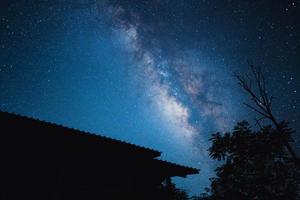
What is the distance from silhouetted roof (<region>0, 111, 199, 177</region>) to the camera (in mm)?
7458

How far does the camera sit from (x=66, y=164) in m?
8.51

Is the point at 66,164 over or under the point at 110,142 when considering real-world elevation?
under

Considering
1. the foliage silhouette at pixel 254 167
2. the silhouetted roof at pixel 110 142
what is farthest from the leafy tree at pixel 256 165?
the silhouetted roof at pixel 110 142

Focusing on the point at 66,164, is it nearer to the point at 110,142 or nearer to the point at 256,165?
the point at 110,142

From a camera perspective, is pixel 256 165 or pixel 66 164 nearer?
pixel 66 164

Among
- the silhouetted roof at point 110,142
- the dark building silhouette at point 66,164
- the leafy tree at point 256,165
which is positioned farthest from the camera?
the leafy tree at point 256,165

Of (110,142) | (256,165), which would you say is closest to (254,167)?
(256,165)

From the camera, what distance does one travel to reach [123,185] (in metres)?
9.68

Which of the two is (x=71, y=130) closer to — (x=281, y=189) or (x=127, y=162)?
(x=127, y=162)

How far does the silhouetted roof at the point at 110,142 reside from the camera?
294 inches

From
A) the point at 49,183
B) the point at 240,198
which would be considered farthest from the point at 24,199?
the point at 240,198

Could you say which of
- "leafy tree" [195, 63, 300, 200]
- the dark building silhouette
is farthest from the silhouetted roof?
"leafy tree" [195, 63, 300, 200]

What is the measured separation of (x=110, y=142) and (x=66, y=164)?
1.39 m

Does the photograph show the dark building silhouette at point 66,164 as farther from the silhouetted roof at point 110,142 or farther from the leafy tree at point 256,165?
the leafy tree at point 256,165
